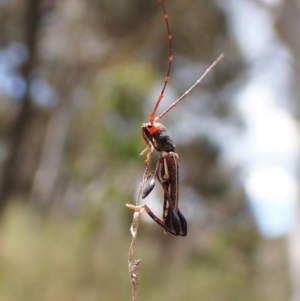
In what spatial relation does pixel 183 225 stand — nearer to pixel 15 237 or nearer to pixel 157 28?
pixel 15 237

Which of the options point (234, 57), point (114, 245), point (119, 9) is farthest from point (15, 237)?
point (234, 57)

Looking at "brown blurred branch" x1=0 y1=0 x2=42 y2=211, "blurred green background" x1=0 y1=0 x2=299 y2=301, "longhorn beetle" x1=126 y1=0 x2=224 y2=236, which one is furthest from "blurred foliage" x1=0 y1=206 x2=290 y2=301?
"longhorn beetle" x1=126 y1=0 x2=224 y2=236

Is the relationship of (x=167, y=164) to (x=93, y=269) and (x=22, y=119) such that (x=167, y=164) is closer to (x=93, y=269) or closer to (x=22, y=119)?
(x=93, y=269)

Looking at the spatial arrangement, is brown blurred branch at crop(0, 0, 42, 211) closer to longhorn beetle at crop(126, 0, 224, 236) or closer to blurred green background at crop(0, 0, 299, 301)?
blurred green background at crop(0, 0, 299, 301)

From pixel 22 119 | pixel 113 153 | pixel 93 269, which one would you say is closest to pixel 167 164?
pixel 93 269

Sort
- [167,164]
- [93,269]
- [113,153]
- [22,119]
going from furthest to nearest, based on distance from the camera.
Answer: [22,119] → [113,153] → [93,269] → [167,164]

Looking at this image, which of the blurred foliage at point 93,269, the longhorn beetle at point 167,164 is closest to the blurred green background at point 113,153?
the blurred foliage at point 93,269

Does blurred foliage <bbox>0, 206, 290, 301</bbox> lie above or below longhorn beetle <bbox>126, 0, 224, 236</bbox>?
above

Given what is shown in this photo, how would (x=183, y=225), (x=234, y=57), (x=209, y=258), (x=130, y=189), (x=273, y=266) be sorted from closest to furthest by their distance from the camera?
(x=183, y=225) → (x=130, y=189) → (x=209, y=258) → (x=273, y=266) → (x=234, y=57)
